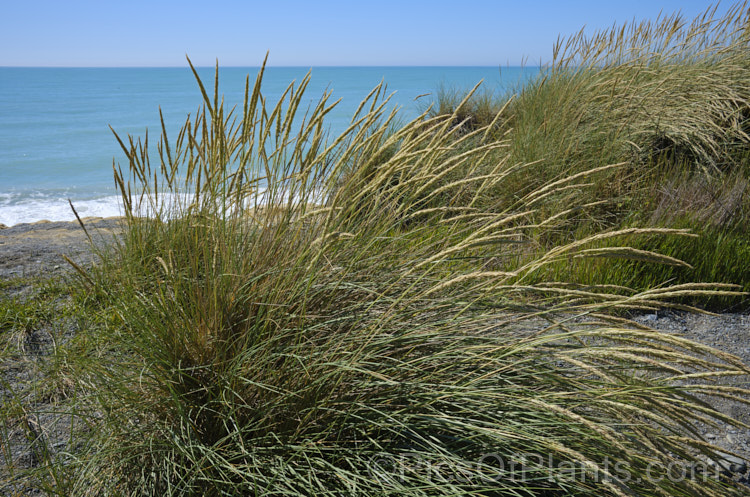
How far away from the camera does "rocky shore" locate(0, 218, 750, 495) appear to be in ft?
5.62

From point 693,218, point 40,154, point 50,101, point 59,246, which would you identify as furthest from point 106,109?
point 693,218

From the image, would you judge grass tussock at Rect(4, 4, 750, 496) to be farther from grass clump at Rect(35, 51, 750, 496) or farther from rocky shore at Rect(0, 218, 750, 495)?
rocky shore at Rect(0, 218, 750, 495)

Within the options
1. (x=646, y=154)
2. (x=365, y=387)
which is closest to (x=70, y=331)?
(x=365, y=387)

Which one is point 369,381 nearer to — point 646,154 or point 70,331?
point 70,331

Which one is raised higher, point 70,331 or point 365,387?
point 365,387

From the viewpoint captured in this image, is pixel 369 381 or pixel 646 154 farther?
pixel 646 154

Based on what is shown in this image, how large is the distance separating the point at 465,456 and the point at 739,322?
2.49 m

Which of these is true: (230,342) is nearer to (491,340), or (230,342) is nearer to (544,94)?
(491,340)

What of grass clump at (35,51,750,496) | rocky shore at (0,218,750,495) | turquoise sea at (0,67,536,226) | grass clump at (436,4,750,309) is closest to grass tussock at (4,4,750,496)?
grass clump at (35,51,750,496)

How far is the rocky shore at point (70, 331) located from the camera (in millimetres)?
1713

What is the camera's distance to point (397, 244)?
191 cm

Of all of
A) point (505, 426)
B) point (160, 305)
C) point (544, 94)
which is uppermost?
point (544, 94)

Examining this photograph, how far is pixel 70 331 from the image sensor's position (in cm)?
239

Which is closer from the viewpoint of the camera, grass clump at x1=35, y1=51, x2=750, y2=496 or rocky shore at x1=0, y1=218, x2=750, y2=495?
grass clump at x1=35, y1=51, x2=750, y2=496
